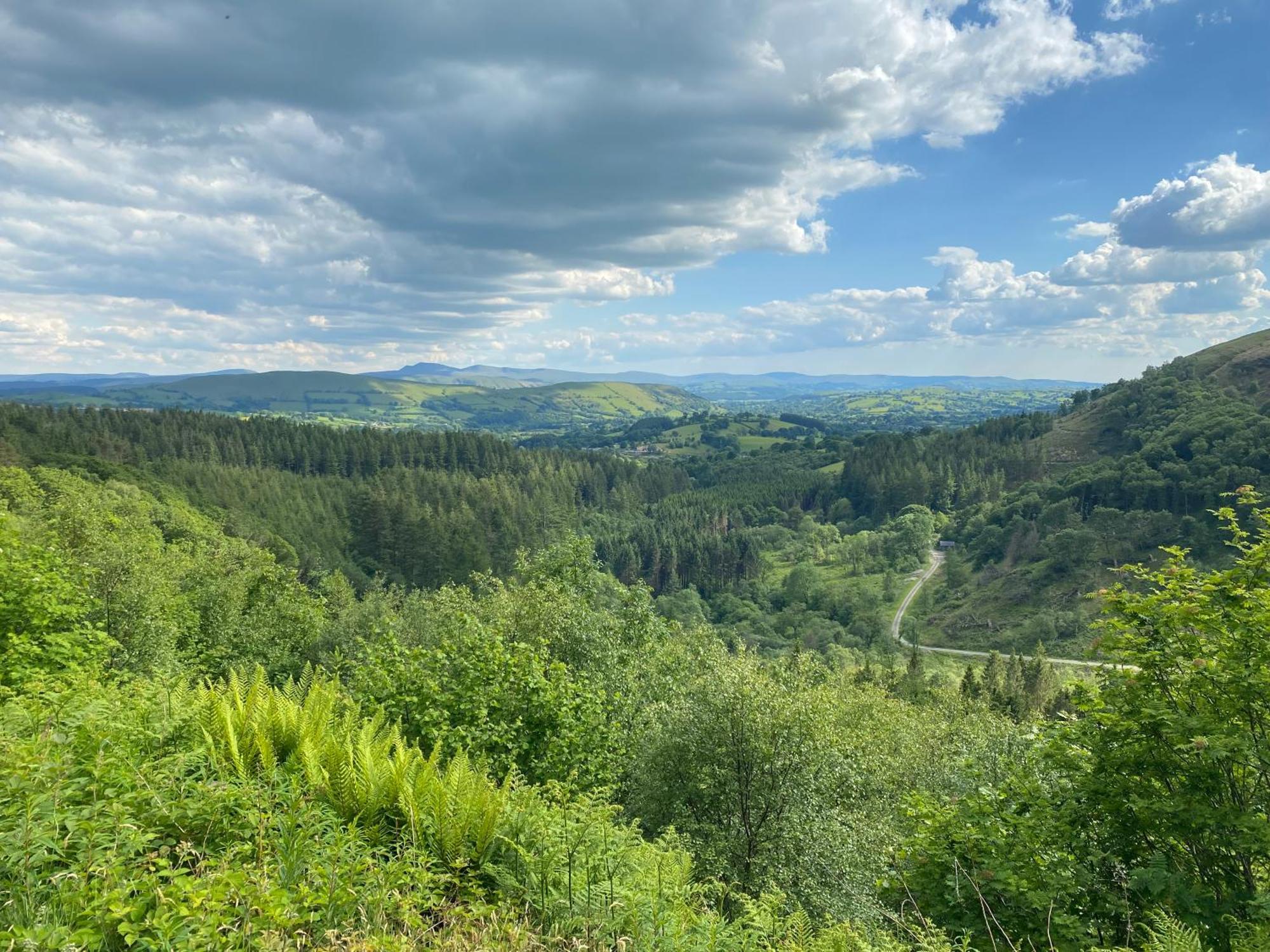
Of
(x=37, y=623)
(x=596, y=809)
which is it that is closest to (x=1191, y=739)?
(x=596, y=809)

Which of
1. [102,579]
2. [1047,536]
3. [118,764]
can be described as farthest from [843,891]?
[1047,536]

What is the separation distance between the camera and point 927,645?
11725cm

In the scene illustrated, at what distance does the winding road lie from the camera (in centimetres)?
10025

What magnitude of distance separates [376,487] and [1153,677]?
140090mm

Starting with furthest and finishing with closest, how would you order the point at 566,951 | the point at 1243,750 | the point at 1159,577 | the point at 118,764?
the point at 1159,577 < the point at 1243,750 < the point at 118,764 < the point at 566,951

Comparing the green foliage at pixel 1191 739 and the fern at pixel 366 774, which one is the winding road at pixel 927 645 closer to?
the green foliage at pixel 1191 739

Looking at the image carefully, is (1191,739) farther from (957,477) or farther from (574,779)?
(957,477)

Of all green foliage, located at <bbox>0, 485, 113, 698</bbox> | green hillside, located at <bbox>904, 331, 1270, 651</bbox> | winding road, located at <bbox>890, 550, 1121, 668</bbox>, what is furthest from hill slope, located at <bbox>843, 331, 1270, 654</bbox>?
green foliage, located at <bbox>0, 485, 113, 698</bbox>

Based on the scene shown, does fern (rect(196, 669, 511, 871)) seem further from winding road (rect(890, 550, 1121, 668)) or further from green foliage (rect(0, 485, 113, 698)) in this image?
winding road (rect(890, 550, 1121, 668))

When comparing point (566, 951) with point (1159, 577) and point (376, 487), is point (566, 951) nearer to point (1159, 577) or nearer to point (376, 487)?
point (1159, 577)

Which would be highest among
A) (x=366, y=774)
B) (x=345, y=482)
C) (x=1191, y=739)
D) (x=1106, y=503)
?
(x=366, y=774)

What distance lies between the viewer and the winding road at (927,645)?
100 metres

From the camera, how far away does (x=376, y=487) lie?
135m

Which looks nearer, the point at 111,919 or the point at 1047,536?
the point at 111,919
